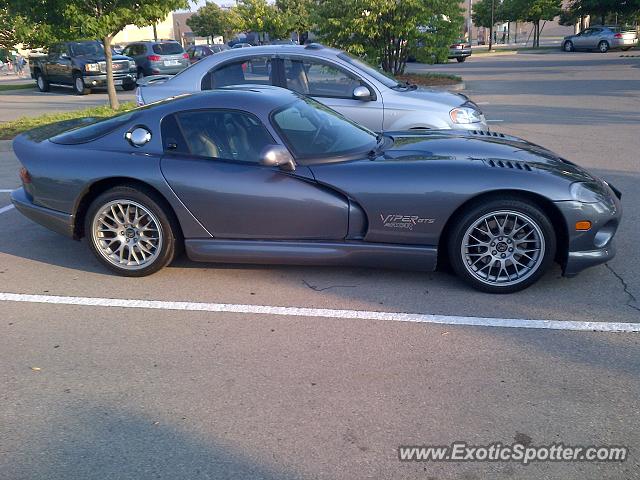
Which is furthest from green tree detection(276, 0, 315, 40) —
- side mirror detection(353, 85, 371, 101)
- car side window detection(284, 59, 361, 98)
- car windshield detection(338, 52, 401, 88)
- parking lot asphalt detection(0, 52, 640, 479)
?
parking lot asphalt detection(0, 52, 640, 479)

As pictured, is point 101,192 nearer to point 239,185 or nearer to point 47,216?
point 47,216

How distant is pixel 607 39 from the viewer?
37.8 m

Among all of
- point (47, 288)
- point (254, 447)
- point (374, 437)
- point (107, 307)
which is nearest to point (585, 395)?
point (374, 437)

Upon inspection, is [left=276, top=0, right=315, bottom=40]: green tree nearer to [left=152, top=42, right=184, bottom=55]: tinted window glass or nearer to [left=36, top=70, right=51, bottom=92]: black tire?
[left=152, top=42, right=184, bottom=55]: tinted window glass

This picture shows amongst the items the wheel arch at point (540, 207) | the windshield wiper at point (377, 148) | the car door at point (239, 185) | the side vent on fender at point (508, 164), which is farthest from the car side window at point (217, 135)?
the side vent on fender at point (508, 164)

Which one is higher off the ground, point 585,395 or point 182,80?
point 182,80

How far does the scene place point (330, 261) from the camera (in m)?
4.63

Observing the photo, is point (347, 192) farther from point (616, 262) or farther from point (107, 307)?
point (616, 262)

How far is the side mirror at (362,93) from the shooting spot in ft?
24.8

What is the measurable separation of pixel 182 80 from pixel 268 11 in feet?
72.5

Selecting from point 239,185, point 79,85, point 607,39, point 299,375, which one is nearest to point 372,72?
point 239,185

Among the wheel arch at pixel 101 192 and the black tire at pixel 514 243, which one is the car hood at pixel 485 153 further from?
the wheel arch at pixel 101 192

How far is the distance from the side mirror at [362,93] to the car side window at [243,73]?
1.13 m

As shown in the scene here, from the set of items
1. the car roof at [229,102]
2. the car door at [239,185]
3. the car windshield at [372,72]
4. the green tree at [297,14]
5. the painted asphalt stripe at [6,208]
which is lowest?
the painted asphalt stripe at [6,208]
